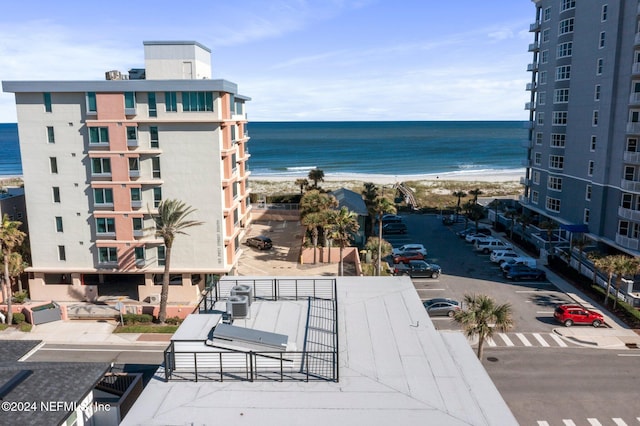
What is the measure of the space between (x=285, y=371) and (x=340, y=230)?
28932 millimetres

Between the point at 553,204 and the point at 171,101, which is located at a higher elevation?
the point at 171,101

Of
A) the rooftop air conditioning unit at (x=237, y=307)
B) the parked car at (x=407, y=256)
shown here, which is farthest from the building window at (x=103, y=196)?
the parked car at (x=407, y=256)

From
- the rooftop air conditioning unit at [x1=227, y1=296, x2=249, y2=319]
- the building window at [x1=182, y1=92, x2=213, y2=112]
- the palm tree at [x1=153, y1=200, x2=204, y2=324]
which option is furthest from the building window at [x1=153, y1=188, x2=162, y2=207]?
the rooftop air conditioning unit at [x1=227, y1=296, x2=249, y2=319]

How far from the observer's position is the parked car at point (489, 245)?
57950 millimetres

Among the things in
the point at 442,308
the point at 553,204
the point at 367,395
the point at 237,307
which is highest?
the point at 237,307

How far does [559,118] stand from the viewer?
61.4m

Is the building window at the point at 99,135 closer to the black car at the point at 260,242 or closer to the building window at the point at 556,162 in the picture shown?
the black car at the point at 260,242

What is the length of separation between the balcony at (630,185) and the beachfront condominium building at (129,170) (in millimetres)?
37190

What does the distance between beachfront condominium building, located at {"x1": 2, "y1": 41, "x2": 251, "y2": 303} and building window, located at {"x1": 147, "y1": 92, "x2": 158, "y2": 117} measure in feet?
0.27

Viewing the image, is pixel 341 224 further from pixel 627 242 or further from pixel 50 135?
pixel 627 242

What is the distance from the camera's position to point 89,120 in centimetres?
4103

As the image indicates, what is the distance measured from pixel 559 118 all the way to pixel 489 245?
1838 centimetres

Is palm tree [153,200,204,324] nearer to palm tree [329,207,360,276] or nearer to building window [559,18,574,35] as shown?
palm tree [329,207,360,276]

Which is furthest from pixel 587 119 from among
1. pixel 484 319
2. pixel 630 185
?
pixel 484 319
